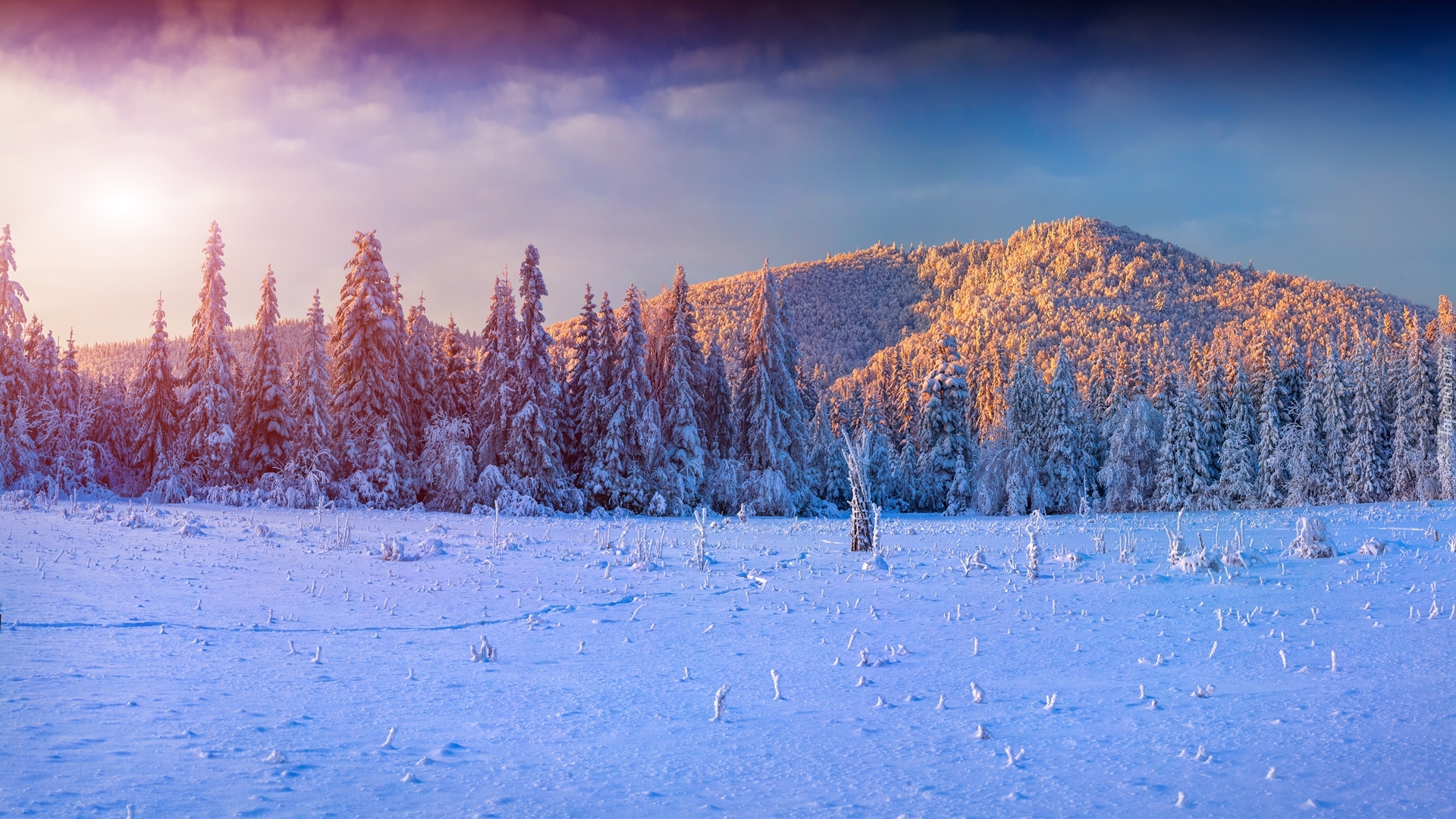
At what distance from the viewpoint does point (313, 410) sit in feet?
126

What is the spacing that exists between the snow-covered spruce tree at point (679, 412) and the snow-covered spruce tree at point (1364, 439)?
39.2 meters

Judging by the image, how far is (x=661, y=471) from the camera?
40.7 metres

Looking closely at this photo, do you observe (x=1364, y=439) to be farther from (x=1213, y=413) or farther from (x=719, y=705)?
(x=719, y=705)

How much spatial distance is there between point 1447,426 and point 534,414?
49.1m

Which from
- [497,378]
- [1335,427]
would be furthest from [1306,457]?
[497,378]

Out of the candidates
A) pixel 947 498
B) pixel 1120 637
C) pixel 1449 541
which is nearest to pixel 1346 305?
pixel 947 498

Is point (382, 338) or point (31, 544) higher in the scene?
point (382, 338)

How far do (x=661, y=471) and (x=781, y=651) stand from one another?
1216 inches

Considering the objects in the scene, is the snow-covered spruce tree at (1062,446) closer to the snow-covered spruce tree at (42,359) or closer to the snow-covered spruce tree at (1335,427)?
the snow-covered spruce tree at (1335,427)

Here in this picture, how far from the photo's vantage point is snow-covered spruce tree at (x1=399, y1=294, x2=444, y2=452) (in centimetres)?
4238

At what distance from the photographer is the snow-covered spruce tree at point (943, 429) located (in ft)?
182

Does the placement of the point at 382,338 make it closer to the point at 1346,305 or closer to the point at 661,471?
the point at 661,471

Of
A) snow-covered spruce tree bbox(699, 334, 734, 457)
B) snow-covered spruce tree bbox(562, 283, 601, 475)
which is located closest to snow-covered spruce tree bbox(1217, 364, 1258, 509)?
snow-covered spruce tree bbox(699, 334, 734, 457)

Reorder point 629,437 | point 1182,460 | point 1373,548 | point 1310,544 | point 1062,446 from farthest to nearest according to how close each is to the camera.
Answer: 1. point 1182,460
2. point 1062,446
3. point 629,437
4. point 1310,544
5. point 1373,548
